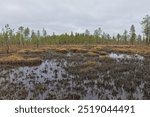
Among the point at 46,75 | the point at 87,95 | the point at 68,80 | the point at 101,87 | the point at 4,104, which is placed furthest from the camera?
the point at 46,75

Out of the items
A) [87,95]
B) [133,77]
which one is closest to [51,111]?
[87,95]

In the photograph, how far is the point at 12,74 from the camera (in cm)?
2231

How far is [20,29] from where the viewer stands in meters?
104

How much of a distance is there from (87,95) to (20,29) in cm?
9420

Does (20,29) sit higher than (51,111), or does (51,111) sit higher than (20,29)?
(20,29)

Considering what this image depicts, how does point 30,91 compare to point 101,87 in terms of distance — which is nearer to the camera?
point 30,91

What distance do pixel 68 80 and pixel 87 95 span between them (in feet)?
15.8

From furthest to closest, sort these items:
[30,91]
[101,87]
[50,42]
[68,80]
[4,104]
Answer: [50,42], [68,80], [101,87], [30,91], [4,104]

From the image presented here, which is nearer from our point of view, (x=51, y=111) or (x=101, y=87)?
(x=51, y=111)

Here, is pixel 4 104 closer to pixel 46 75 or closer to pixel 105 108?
pixel 105 108

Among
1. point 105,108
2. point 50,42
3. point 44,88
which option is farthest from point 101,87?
point 50,42

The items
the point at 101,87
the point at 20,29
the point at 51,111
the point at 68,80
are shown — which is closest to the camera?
the point at 51,111

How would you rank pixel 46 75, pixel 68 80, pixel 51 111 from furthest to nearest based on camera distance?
pixel 46 75, pixel 68 80, pixel 51 111

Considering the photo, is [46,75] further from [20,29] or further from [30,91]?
[20,29]
